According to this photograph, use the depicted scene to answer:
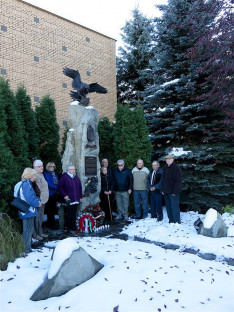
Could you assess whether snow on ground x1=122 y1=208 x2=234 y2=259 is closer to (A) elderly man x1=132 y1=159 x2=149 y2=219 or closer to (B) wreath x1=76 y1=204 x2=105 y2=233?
(A) elderly man x1=132 y1=159 x2=149 y2=219

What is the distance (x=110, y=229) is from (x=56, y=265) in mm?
3040

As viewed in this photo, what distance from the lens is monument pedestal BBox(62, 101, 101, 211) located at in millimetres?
6609

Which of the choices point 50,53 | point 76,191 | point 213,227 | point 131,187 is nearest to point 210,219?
point 213,227

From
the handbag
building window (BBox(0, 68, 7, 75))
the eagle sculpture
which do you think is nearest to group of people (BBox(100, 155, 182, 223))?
the eagle sculpture

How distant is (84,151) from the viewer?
6680 millimetres

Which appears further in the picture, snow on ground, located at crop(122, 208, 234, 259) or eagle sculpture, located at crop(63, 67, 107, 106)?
eagle sculpture, located at crop(63, 67, 107, 106)

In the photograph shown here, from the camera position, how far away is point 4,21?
33.0 feet

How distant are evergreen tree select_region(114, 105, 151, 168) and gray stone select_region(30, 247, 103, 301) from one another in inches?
200

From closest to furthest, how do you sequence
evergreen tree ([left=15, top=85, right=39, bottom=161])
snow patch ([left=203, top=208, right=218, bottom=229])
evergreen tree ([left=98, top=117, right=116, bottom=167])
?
snow patch ([left=203, top=208, right=218, bottom=229]) < evergreen tree ([left=15, top=85, right=39, bottom=161]) < evergreen tree ([left=98, top=117, right=116, bottom=167])

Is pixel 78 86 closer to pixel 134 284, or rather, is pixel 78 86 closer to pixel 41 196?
pixel 41 196

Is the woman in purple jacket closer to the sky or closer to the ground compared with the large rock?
closer to the sky

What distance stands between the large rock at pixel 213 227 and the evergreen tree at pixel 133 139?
11.0 ft

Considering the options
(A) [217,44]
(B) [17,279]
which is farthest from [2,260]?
(A) [217,44]

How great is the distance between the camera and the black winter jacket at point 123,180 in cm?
721
